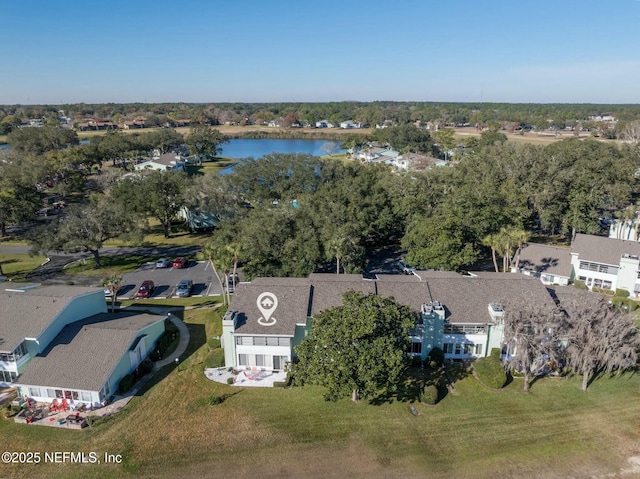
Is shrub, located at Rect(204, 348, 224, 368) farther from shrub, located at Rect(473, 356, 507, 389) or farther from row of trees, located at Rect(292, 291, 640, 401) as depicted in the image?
shrub, located at Rect(473, 356, 507, 389)

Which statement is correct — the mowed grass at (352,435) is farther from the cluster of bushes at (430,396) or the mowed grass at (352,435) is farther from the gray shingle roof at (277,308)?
the gray shingle roof at (277,308)

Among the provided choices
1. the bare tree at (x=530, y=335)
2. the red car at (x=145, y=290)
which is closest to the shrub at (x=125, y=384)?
the red car at (x=145, y=290)

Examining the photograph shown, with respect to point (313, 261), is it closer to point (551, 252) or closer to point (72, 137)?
point (551, 252)

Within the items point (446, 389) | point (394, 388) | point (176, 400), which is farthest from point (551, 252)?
point (176, 400)

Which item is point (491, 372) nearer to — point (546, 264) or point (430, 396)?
point (430, 396)

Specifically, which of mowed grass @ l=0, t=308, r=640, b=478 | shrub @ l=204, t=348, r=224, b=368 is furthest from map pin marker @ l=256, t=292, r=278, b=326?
mowed grass @ l=0, t=308, r=640, b=478
